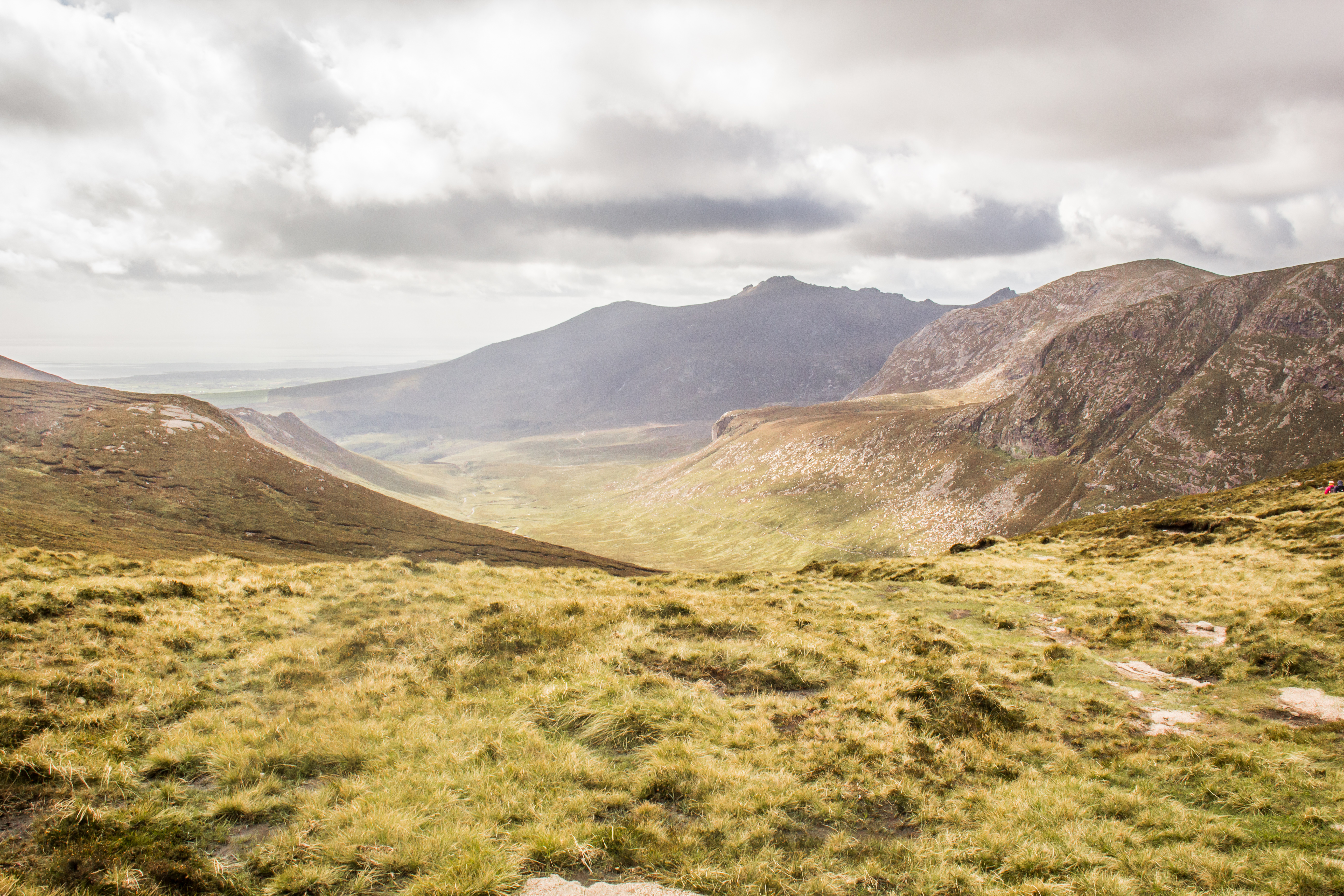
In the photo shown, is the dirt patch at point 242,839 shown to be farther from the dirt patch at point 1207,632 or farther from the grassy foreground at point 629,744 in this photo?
the dirt patch at point 1207,632

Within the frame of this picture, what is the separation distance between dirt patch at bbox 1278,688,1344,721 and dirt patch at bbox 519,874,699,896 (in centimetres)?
1606

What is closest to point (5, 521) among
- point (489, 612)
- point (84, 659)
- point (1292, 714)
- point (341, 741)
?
point (84, 659)

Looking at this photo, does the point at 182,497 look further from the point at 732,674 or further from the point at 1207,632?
the point at 1207,632

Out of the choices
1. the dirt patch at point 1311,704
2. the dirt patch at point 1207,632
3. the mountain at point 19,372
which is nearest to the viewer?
the dirt patch at point 1311,704

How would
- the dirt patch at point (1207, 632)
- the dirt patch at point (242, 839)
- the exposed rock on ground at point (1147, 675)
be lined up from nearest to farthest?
1. the dirt patch at point (242, 839)
2. the exposed rock on ground at point (1147, 675)
3. the dirt patch at point (1207, 632)

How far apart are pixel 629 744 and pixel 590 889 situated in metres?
4.29

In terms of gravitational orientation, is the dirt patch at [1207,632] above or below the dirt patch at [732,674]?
below

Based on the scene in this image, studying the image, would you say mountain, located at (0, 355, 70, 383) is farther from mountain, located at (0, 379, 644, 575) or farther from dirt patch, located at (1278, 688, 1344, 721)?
dirt patch, located at (1278, 688, 1344, 721)

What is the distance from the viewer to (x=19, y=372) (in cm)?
16188

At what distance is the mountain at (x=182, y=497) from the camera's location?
46.7 m

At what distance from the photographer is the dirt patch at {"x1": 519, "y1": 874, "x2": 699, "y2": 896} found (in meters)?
7.72

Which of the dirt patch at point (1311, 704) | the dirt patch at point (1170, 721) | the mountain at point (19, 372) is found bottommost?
the dirt patch at point (1170, 721)

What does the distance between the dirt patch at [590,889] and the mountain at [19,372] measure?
198 m

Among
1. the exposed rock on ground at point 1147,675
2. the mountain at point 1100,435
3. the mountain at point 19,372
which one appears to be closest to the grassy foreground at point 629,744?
the exposed rock on ground at point 1147,675
